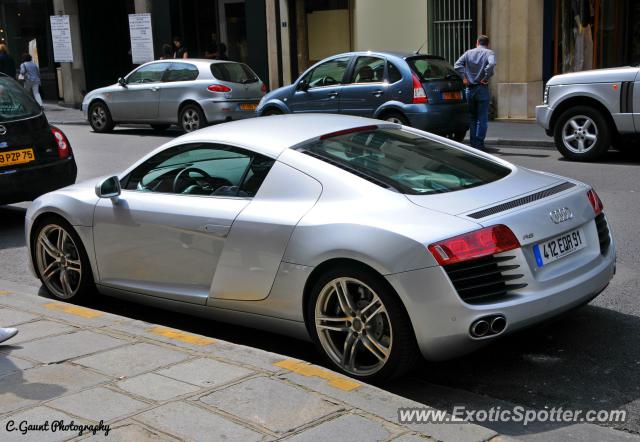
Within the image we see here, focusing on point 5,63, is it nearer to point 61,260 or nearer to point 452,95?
point 452,95

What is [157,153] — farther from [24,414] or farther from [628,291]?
[628,291]

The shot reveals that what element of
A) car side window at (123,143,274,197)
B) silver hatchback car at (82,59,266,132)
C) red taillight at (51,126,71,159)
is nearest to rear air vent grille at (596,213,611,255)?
car side window at (123,143,274,197)

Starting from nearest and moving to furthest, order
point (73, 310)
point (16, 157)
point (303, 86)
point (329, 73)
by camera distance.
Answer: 1. point (73, 310)
2. point (16, 157)
3. point (329, 73)
4. point (303, 86)

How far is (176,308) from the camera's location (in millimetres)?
5789

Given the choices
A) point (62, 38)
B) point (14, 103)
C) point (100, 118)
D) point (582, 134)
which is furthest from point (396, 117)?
point (62, 38)

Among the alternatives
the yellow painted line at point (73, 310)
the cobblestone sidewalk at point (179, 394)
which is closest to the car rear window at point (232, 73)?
the yellow painted line at point (73, 310)

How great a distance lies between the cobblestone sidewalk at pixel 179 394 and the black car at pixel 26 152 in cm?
430

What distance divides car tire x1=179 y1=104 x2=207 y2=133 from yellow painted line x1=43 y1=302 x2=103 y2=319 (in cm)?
1182

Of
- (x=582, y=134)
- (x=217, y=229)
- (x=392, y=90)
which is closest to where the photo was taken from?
(x=217, y=229)

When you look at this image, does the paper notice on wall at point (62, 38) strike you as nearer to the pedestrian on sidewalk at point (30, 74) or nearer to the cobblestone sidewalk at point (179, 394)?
the pedestrian on sidewalk at point (30, 74)

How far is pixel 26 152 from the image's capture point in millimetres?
9492

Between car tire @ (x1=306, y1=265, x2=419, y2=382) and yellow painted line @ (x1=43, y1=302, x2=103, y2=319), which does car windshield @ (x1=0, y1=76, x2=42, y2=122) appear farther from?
car tire @ (x1=306, y1=265, x2=419, y2=382)

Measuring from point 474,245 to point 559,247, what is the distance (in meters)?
0.65

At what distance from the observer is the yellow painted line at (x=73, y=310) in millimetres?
5895
